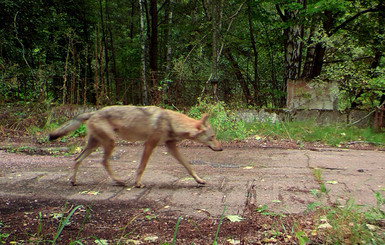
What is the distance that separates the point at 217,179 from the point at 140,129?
1543 millimetres

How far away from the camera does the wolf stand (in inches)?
200

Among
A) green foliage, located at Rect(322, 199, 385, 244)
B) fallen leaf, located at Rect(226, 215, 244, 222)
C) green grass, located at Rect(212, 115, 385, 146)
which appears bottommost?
green grass, located at Rect(212, 115, 385, 146)

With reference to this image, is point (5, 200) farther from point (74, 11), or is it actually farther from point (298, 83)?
point (74, 11)

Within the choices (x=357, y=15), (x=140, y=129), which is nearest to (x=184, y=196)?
(x=140, y=129)

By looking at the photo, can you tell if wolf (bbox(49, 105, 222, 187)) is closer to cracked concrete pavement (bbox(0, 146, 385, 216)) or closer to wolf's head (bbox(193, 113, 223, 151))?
wolf's head (bbox(193, 113, 223, 151))

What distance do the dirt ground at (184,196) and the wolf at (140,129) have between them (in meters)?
0.53

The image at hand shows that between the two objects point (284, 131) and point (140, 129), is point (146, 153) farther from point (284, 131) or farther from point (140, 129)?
point (284, 131)

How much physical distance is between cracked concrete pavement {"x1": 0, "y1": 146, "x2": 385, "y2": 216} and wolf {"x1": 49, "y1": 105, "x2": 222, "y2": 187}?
389 mm

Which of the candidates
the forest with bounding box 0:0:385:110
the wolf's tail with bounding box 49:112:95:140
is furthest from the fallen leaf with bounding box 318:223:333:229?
the forest with bounding box 0:0:385:110

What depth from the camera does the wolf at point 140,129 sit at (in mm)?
5074

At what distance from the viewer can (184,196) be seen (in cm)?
460

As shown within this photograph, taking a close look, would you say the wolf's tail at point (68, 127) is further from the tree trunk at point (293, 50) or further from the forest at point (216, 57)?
the tree trunk at point (293, 50)

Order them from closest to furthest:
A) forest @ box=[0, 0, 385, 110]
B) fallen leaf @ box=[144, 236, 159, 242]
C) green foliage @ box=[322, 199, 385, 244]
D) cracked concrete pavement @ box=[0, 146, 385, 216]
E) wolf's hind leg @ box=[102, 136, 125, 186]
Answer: green foliage @ box=[322, 199, 385, 244] → fallen leaf @ box=[144, 236, 159, 242] → cracked concrete pavement @ box=[0, 146, 385, 216] → wolf's hind leg @ box=[102, 136, 125, 186] → forest @ box=[0, 0, 385, 110]

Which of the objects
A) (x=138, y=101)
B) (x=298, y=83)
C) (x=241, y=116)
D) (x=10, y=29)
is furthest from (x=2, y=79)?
(x=298, y=83)
